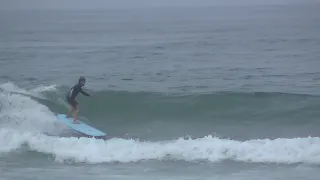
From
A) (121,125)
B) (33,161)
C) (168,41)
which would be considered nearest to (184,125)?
(121,125)

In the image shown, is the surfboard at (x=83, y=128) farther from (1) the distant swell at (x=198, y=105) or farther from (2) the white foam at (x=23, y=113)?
(1) the distant swell at (x=198, y=105)

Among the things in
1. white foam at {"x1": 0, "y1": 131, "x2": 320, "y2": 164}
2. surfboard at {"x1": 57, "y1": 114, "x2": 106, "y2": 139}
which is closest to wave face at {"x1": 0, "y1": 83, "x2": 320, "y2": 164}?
white foam at {"x1": 0, "y1": 131, "x2": 320, "y2": 164}

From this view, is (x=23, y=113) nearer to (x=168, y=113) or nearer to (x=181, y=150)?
(x=168, y=113)

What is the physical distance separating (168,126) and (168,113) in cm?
150

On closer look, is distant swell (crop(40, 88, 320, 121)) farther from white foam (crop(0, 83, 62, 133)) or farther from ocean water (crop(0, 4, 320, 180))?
white foam (crop(0, 83, 62, 133))

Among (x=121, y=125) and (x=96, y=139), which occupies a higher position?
(x=121, y=125)

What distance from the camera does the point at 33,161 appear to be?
1450cm

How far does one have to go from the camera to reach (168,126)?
18625 millimetres

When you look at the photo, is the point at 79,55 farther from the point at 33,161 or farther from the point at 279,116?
the point at 33,161

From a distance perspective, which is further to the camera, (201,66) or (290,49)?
(290,49)

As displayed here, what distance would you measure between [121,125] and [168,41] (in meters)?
25.0

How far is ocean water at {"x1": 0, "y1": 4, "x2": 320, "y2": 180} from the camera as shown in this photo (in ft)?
44.8

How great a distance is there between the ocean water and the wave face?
32mm

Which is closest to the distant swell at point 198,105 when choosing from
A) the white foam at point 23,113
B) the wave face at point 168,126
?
the wave face at point 168,126
